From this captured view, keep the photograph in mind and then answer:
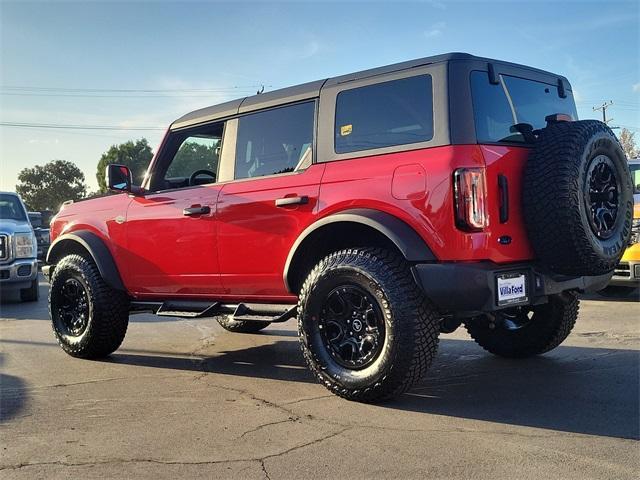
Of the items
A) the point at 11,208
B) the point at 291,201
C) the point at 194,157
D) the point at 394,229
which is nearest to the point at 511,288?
the point at 394,229

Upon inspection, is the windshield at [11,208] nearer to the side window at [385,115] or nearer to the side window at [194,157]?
the side window at [194,157]

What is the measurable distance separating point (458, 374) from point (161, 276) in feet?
8.44

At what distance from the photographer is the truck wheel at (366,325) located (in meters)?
3.56

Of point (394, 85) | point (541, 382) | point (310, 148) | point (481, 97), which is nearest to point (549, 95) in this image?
point (481, 97)

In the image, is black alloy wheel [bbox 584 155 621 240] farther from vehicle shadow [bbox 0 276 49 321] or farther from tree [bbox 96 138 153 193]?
tree [bbox 96 138 153 193]

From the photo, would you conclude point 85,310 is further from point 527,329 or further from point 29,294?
point 29,294

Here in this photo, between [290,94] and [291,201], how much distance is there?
3.00ft

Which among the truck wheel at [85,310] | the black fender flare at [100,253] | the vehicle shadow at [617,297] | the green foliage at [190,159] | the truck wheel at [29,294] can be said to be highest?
the green foliage at [190,159]

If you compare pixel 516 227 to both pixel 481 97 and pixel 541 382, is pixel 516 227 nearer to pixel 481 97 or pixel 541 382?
pixel 481 97

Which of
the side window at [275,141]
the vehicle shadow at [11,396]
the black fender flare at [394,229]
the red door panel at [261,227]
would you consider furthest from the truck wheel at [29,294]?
the black fender flare at [394,229]

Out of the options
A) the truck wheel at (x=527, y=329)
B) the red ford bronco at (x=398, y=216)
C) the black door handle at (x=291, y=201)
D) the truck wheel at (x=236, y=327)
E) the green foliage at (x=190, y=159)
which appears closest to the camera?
the red ford bronco at (x=398, y=216)

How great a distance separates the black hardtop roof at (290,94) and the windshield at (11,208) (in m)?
6.95

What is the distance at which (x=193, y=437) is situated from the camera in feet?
10.8

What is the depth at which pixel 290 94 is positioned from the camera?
454cm
